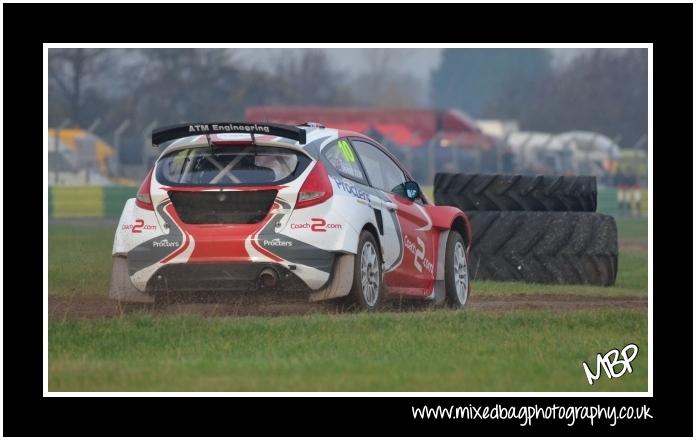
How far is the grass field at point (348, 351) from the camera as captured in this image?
29.3 feet

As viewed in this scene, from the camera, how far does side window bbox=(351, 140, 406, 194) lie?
12.8 m

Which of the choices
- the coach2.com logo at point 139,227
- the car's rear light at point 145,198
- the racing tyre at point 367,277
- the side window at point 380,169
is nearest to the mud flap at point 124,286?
the coach2.com logo at point 139,227

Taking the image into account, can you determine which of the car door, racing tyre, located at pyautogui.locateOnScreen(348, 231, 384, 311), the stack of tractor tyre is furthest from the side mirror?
the stack of tractor tyre

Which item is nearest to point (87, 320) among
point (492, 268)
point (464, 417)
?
point (464, 417)

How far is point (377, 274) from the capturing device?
480 inches

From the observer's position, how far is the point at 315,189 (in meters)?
11.6

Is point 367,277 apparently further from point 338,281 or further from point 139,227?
point 139,227

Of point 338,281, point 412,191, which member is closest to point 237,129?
point 338,281

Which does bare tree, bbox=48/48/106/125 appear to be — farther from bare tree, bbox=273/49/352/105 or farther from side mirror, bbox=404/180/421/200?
side mirror, bbox=404/180/421/200

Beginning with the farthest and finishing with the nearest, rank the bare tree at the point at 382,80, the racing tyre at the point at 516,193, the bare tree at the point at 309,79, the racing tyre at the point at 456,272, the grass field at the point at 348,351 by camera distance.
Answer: the bare tree at the point at 382,80, the bare tree at the point at 309,79, the racing tyre at the point at 516,193, the racing tyre at the point at 456,272, the grass field at the point at 348,351

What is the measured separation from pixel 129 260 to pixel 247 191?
3.47 feet

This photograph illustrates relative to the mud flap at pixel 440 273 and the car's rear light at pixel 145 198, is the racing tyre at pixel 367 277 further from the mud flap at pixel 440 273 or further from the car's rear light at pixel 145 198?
the car's rear light at pixel 145 198

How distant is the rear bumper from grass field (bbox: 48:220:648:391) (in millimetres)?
238

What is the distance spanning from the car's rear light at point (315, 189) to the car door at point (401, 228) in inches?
35.2
